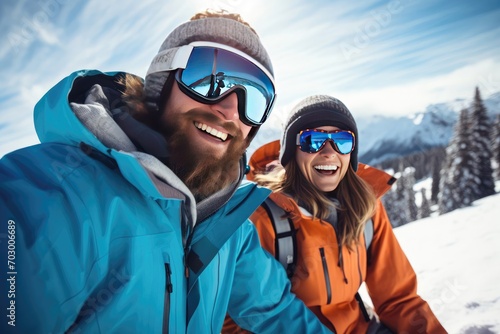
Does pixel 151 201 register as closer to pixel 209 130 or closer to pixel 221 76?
pixel 209 130

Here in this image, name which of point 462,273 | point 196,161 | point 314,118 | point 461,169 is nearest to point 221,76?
point 196,161

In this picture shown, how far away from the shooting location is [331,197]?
125 inches

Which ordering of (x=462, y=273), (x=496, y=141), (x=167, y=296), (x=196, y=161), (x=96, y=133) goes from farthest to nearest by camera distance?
(x=496, y=141) → (x=462, y=273) → (x=196, y=161) → (x=167, y=296) → (x=96, y=133)

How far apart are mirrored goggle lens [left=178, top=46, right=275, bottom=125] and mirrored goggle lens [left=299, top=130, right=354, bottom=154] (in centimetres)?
95

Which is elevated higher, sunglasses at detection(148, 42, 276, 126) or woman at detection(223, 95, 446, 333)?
sunglasses at detection(148, 42, 276, 126)

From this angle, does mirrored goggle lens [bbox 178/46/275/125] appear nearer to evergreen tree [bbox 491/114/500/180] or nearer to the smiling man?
the smiling man

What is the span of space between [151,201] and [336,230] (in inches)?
82.6

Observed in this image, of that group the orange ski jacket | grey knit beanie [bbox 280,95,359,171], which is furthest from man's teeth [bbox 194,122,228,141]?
grey knit beanie [bbox 280,95,359,171]

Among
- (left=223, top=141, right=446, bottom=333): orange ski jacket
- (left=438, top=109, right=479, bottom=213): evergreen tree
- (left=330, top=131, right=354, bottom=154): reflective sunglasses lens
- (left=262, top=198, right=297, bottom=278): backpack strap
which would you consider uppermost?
(left=330, top=131, right=354, bottom=154): reflective sunglasses lens

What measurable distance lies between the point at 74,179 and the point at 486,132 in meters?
29.2

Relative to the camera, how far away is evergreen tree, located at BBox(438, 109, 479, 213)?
71.6 feet

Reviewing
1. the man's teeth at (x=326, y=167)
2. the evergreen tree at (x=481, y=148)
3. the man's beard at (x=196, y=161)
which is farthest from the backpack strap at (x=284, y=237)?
the evergreen tree at (x=481, y=148)

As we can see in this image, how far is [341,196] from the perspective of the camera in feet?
10.1

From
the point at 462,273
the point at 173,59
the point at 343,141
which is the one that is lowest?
the point at 462,273
